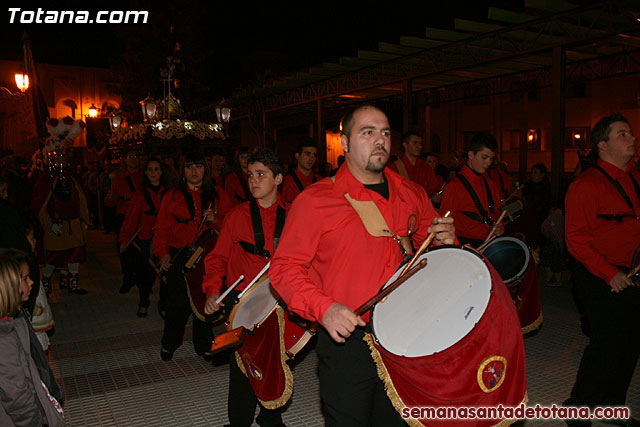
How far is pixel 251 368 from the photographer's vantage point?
10.8ft

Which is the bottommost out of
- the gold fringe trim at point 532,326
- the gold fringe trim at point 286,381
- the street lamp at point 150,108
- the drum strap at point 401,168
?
the gold fringe trim at point 532,326

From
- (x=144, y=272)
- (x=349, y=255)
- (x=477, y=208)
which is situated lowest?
(x=144, y=272)

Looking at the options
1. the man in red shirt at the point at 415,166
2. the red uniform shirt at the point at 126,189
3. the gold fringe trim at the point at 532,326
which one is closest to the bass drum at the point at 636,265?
the gold fringe trim at the point at 532,326

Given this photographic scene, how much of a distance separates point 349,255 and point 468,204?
3.27 metres

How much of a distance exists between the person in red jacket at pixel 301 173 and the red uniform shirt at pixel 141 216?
169 centimetres

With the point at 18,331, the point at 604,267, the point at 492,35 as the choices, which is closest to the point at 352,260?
the point at 18,331

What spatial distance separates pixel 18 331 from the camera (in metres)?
2.62

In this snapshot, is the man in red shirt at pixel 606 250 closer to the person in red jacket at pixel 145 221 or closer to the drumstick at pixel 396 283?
the drumstick at pixel 396 283

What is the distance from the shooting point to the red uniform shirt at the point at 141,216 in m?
7.23

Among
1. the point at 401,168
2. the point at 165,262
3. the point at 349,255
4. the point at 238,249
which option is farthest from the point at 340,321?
the point at 401,168

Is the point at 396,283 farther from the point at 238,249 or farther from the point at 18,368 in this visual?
the point at 238,249

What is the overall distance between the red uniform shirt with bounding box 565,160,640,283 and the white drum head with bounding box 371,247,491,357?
181 cm

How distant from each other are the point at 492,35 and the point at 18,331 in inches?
407

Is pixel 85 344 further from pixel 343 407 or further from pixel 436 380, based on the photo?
pixel 436 380
